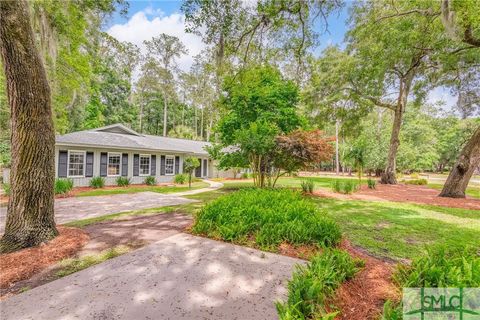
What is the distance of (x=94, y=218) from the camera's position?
6219 mm

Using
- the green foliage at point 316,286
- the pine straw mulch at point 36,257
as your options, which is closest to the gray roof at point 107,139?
the pine straw mulch at point 36,257

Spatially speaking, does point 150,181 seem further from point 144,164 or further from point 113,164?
point 113,164

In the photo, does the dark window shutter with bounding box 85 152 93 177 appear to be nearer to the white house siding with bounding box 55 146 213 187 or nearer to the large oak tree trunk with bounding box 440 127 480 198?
the white house siding with bounding box 55 146 213 187

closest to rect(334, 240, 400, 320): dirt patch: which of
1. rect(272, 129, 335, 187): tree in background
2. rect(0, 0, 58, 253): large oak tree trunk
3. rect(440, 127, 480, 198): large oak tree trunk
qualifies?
rect(0, 0, 58, 253): large oak tree trunk

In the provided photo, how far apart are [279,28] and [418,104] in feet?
48.3

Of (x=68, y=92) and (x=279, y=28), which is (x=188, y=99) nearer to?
(x=68, y=92)

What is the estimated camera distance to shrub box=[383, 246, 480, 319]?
2186mm

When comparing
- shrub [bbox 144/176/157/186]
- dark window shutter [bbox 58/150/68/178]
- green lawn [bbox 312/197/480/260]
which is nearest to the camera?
green lawn [bbox 312/197/480/260]

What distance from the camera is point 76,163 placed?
12.6 metres

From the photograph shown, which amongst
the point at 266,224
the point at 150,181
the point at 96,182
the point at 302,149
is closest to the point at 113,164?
the point at 96,182

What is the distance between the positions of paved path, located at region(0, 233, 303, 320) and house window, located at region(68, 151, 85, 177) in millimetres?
11418

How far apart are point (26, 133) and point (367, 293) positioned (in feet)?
18.3

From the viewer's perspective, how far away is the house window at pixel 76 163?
40.7ft

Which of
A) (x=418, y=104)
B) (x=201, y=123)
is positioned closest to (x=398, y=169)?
(x=418, y=104)
